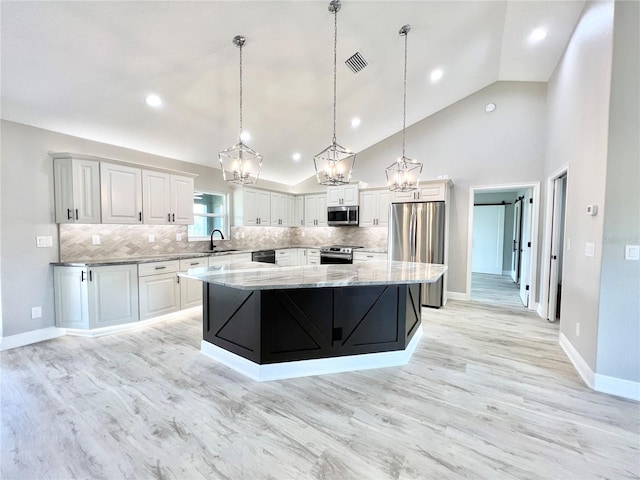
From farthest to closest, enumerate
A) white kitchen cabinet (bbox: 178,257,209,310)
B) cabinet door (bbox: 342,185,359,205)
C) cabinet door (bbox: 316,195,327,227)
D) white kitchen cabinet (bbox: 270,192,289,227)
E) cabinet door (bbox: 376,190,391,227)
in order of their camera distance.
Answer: cabinet door (bbox: 316,195,327,227) → white kitchen cabinet (bbox: 270,192,289,227) → cabinet door (bbox: 342,185,359,205) → cabinet door (bbox: 376,190,391,227) → white kitchen cabinet (bbox: 178,257,209,310)

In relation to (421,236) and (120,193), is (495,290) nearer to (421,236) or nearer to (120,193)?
(421,236)

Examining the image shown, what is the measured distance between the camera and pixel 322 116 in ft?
15.7

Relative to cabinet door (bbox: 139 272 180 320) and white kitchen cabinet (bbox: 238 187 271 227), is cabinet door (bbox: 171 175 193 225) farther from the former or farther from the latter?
white kitchen cabinet (bbox: 238 187 271 227)

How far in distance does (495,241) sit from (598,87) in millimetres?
6537

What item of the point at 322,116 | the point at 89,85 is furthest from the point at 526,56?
the point at 89,85

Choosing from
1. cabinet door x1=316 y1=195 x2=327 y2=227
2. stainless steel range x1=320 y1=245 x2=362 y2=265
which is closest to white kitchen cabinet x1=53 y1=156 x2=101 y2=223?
stainless steel range x1=320 y1=245 x2=362 y2=265

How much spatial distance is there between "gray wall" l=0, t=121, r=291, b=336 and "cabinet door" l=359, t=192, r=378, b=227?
15.5 feet

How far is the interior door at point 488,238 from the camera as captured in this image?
8.29m

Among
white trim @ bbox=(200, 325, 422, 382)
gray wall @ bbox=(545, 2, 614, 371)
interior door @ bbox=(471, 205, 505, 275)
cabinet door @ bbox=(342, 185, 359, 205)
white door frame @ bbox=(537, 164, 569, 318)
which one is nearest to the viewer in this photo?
gray wall @ bbox=(545, 2, 614, 371)

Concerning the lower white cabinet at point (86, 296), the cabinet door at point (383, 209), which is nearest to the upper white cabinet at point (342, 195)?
the cabinet door at point (383, 209)

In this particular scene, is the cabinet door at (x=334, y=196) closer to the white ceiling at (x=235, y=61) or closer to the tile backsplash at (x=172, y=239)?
the tile backsplash at (x=172, y=239)

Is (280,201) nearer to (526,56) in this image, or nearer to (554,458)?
(526,56)

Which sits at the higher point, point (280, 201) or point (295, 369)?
point (280, 201)

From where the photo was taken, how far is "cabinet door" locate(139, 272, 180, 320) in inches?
155
